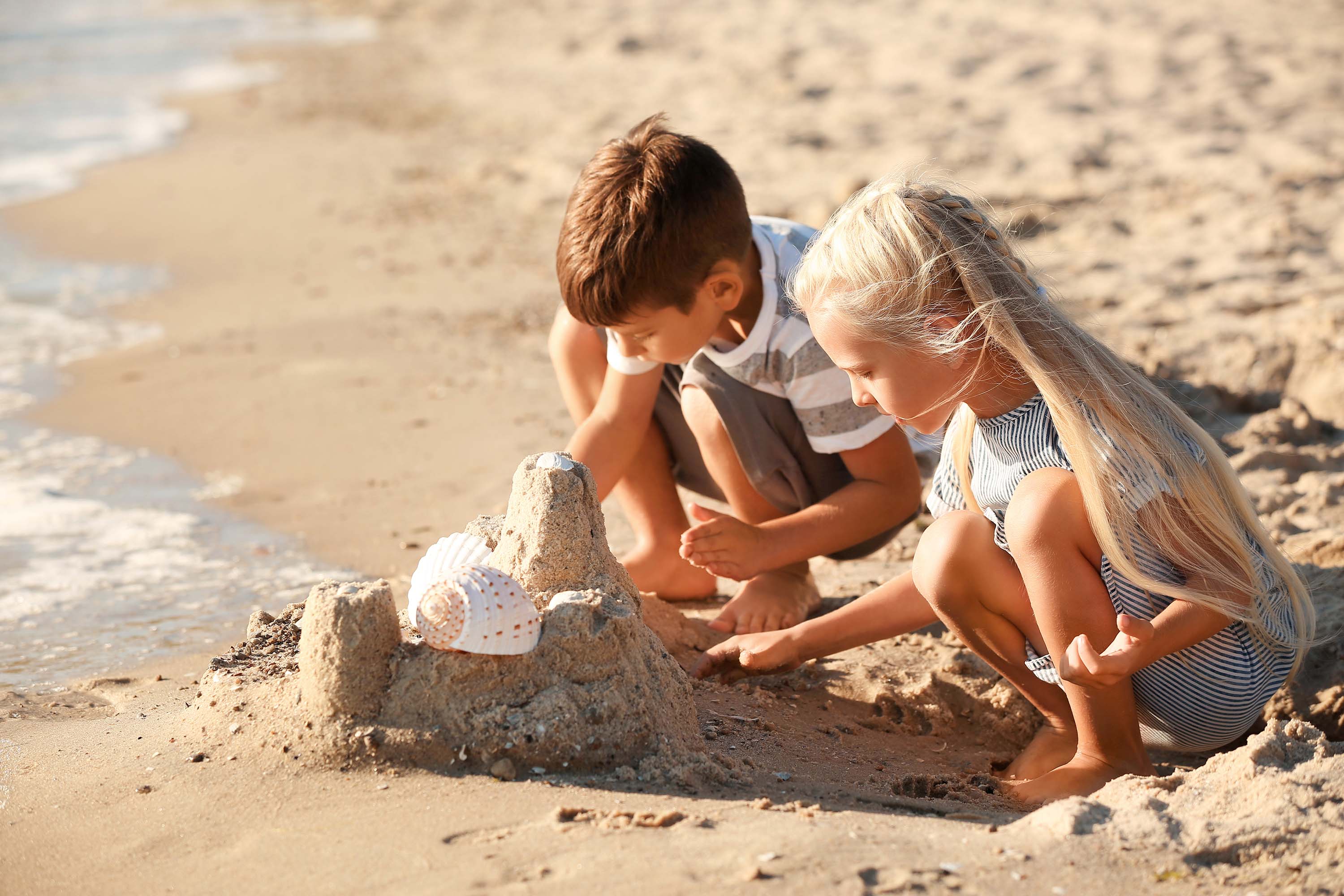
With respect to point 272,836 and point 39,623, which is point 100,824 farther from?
point 39,623

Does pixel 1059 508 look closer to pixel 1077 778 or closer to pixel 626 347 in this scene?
pixel 1077 778

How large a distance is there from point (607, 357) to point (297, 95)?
32.6 ft

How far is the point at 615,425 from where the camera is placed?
3.21m

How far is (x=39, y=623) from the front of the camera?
3014 mm

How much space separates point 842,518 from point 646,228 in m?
0.86

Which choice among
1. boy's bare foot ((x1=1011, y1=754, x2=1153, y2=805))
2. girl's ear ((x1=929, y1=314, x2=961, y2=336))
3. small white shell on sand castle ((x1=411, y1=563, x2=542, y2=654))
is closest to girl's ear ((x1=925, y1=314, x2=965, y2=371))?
girl's ear ((x1=929, y1=314, x2=961, y2=336))

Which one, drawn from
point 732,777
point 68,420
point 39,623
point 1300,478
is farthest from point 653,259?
point 68,420

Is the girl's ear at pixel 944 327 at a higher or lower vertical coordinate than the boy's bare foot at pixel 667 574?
higher

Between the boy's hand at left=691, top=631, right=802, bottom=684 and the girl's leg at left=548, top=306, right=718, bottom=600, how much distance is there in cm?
53

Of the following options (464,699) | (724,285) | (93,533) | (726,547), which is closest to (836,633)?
(726,547)

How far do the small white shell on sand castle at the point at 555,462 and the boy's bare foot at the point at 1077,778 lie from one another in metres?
1.05

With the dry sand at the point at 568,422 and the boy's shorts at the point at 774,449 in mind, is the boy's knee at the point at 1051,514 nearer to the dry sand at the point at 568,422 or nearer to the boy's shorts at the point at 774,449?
the dry sand at the point at 568,422

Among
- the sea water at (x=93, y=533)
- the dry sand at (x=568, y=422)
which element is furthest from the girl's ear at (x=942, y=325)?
the sea water at (x=93, y=533)

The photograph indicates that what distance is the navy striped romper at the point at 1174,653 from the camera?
2258mm
